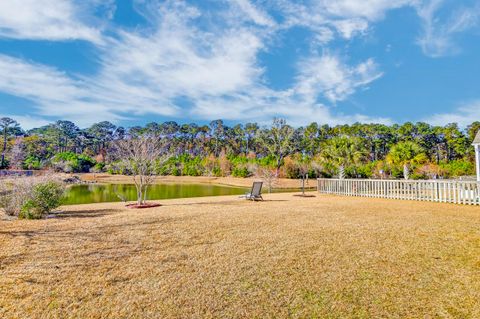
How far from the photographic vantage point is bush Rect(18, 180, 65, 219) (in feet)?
25.8

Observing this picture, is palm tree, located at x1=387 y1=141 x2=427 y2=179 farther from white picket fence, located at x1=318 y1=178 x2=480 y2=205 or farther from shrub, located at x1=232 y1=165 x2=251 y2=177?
shrub, located at x1=232 y1=165 x2=251 y2=177

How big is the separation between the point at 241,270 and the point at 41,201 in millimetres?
6906

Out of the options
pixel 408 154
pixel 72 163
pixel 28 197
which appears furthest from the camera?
pixel 72 163

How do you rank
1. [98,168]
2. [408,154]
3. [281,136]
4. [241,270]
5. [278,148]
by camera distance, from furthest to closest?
[98,168]
[278,148]
[281,136]
[408,154]
[241,270]

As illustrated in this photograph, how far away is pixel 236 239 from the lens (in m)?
5.46

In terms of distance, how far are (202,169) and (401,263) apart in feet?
146

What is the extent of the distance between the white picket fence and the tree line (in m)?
5.96

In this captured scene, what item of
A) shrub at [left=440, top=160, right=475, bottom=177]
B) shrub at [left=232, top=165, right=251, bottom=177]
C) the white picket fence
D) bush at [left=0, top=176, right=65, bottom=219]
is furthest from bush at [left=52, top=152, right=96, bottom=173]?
shrub at [left=440, top=160, right=475, bottom=177]

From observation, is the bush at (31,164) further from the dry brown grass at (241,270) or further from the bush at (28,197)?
the dry brown grass at (241,270)

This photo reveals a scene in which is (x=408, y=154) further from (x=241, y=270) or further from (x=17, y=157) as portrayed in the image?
(x=17, y=157)

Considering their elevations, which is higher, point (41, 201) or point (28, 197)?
point (28, 197)

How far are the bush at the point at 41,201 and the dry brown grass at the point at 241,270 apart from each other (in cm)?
110

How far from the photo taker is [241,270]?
393 cm

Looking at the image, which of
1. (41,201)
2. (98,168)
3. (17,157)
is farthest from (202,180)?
(41,201)
